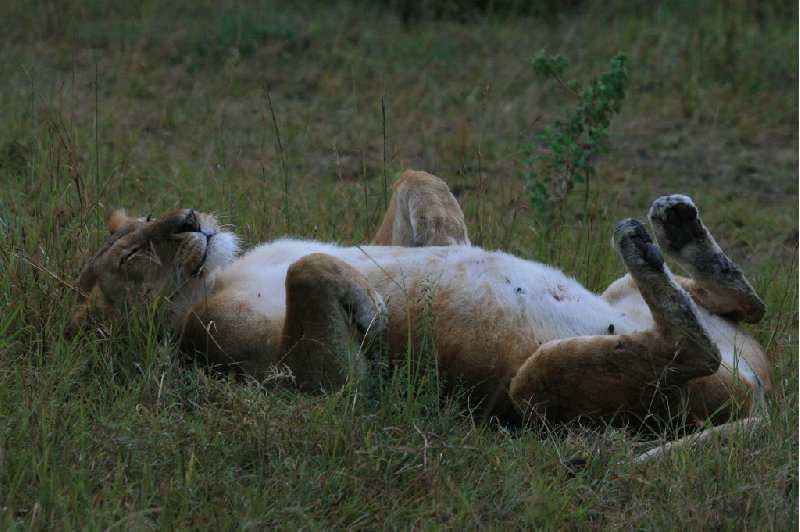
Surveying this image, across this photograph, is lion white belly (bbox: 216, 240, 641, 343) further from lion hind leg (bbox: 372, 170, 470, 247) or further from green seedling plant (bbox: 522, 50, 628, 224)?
green seedling plant (bbox: 522, 50, 628, 224)

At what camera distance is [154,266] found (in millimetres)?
4207

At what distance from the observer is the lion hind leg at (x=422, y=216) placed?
4.58 m

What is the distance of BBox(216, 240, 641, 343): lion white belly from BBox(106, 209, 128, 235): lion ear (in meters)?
0.52

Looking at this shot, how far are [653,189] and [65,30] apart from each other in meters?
4.58

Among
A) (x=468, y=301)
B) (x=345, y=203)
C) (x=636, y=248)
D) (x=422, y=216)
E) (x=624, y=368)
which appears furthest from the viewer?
(x=345, y=203)

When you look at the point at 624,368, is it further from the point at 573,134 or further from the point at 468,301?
the point at 573,134

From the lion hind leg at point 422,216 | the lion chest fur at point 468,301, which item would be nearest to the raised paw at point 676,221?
the lion chest fur at point 468,301

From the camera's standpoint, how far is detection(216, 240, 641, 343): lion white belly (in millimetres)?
3969

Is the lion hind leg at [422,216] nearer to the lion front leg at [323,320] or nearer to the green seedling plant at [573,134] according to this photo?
the lion front leg at [323,320]

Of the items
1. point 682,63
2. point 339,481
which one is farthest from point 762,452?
point 682,63

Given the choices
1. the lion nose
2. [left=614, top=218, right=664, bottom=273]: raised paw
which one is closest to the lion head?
the lion nose

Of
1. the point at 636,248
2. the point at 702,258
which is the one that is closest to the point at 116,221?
the point at 636,248

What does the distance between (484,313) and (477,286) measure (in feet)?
0.43

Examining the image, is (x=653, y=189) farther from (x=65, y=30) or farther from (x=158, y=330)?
(x=65, y=30)
